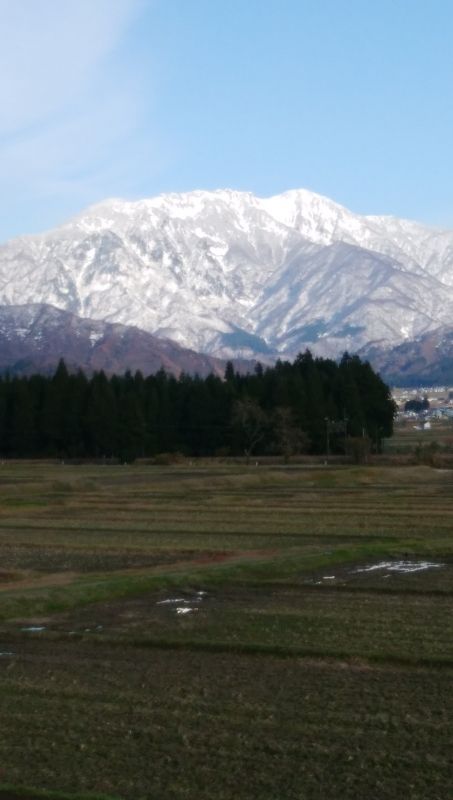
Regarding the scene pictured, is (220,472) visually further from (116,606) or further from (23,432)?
(116,606)

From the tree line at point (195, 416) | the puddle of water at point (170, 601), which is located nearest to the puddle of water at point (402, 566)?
the puddle of water at point (170, 601)

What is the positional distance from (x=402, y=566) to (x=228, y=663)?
49.2 ft

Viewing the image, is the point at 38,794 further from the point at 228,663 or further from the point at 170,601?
the point at 170,601

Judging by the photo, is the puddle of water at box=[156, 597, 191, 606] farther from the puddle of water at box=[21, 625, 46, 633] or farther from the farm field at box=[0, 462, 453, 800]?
the puddle of water at box=[21, 625, 46, 633]

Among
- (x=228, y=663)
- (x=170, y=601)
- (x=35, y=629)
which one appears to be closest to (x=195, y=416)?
(x=170, y=601)

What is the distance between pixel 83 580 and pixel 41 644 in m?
8.65

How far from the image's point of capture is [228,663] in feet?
61.4

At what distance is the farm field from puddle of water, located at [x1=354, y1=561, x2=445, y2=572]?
3.4 inches

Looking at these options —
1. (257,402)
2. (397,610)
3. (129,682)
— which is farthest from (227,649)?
(257,402)

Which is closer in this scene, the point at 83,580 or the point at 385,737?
the point at 385,737

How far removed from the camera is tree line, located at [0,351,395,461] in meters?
118

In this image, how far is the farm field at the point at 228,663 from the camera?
492 inches

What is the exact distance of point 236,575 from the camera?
101ft

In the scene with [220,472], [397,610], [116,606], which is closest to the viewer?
[397,610]
